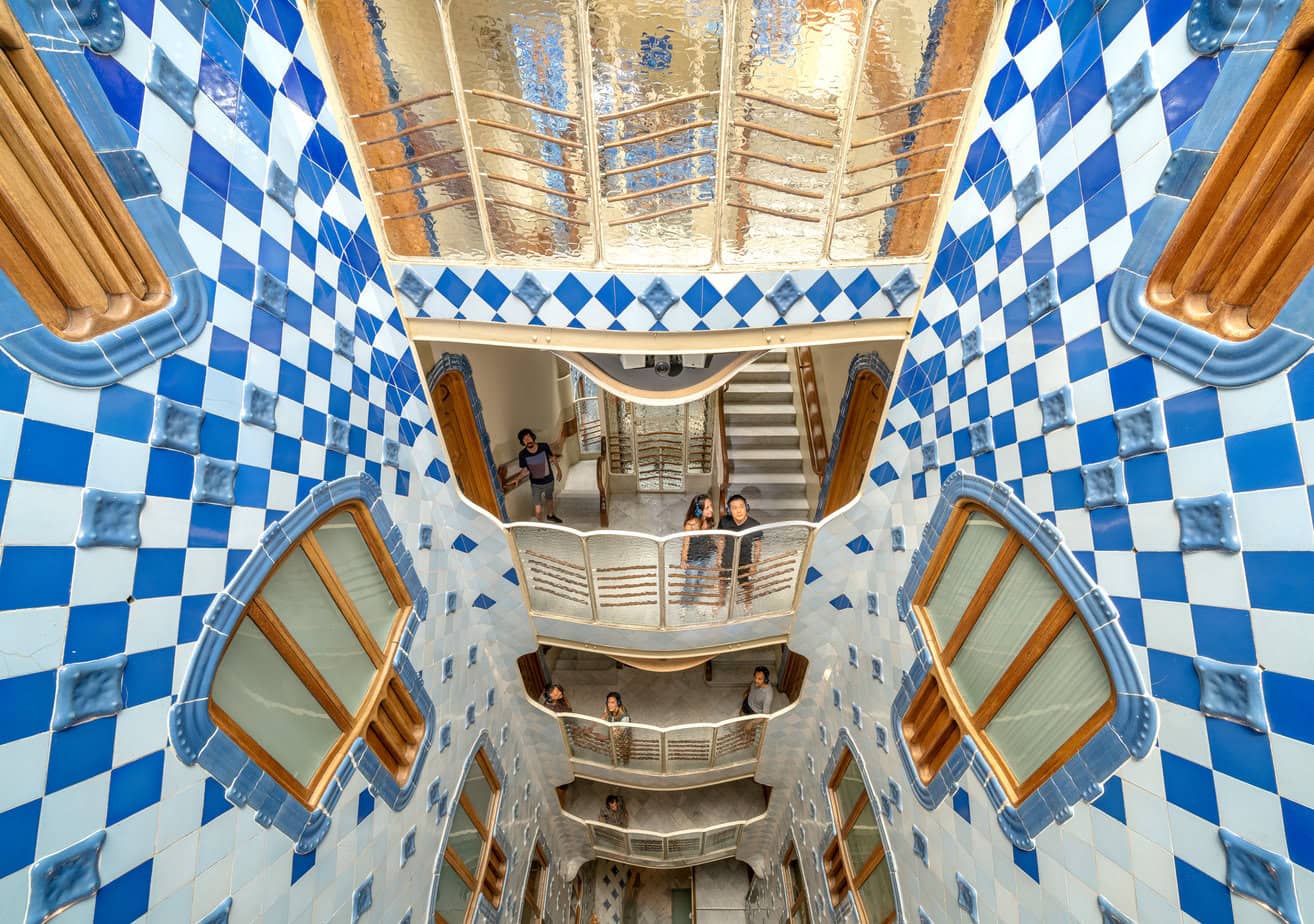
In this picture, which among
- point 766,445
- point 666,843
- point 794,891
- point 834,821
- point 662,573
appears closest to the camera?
point 662,573

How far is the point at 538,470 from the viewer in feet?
18.6

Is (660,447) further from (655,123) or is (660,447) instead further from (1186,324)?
(1186,324)

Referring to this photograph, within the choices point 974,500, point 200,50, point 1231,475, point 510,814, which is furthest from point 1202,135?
point 510,814

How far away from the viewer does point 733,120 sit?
291cm

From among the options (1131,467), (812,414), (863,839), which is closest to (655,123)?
(1131,467)

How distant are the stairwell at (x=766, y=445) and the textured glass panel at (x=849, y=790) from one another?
8.34 ft

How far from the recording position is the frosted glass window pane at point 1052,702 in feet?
8.33

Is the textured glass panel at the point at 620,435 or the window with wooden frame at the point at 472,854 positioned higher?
the textured glass panel at the point at 620,435

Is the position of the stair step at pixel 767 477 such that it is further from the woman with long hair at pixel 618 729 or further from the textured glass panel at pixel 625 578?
the woman with long hair at pixel 618 729

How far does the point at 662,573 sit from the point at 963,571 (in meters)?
2.11

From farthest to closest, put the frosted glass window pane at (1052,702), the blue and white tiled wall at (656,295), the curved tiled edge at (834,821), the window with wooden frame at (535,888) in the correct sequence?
1. the window with wooden frame at (535,888)
2. the curved tiled edge at (834,821)
3. the blue and white tiled wall at (656,295)
4. the frosted glass window pane at (1052,702)

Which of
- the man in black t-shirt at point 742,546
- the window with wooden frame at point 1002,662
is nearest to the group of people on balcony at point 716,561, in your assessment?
the man in black t-shirt at point 742,546

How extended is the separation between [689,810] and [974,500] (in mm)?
6867

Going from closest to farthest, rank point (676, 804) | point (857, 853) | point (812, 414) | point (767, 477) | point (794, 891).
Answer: point (857, 853) < point (812, 414) < point (767, 477) < point (794, 891) < point (676, 804)
